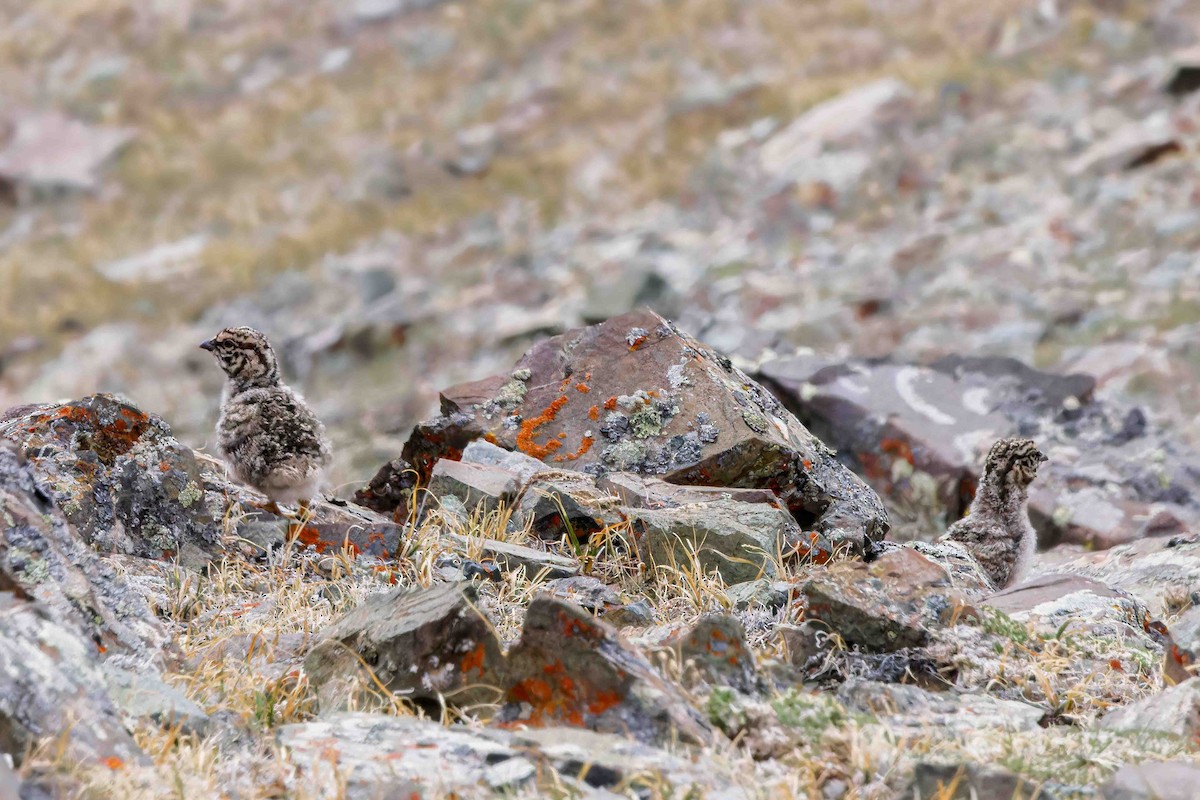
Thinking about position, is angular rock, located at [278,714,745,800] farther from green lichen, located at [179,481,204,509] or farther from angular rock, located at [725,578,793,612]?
green lichen, located at [179,481,204,509]

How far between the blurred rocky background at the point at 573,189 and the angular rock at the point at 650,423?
16.9ft

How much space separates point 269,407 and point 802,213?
17981mm

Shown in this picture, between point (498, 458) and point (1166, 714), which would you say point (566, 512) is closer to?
point (498, 458)

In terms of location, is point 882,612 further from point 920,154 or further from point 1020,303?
point 920,154

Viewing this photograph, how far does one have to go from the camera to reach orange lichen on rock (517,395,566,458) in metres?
9.33

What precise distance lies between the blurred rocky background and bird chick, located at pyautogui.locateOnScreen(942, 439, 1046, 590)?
4776 mm

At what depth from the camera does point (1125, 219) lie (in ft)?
71.6

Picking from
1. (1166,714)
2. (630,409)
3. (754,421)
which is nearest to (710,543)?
(754,421)

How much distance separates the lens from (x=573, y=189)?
103 feet

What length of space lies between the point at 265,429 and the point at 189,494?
866 millimetres

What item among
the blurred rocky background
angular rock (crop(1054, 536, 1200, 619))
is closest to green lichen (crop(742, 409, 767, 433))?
angular rock (crop(1054, 536, 1200, 619))

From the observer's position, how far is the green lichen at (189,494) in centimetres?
792

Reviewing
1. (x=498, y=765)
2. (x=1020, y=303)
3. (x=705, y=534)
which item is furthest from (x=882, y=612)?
(x=1020, y=303)

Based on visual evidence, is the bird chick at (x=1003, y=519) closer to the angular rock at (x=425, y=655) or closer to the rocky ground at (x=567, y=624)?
the rocky ground at (x=567, y=624)
